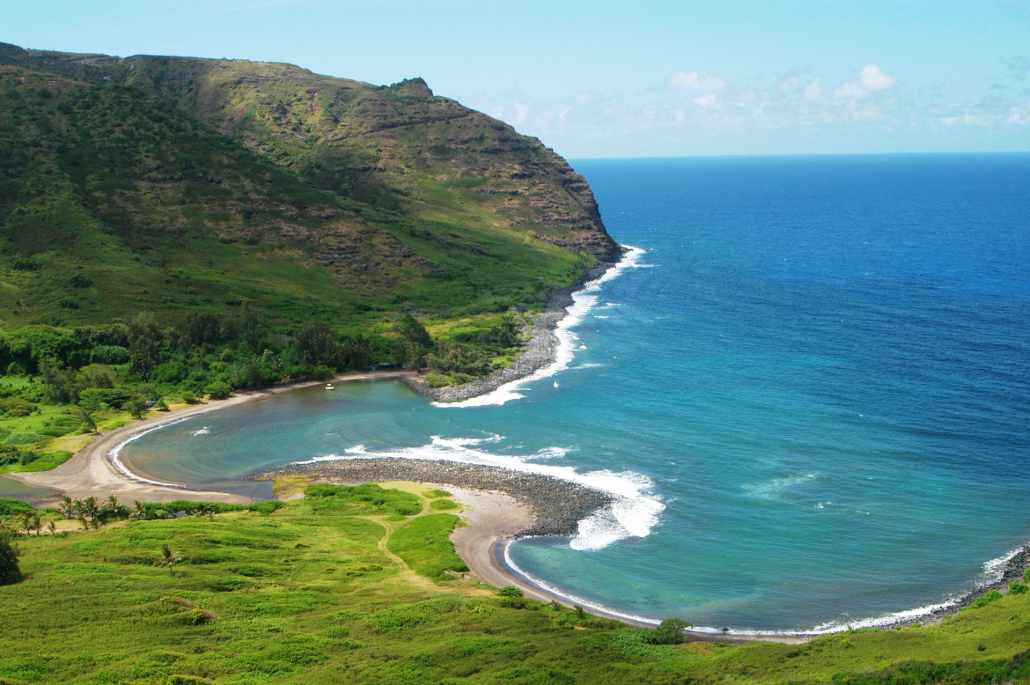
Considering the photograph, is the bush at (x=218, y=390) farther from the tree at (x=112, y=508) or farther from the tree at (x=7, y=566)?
the tree at (x=7, y=566)

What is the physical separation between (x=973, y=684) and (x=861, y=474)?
49804 millimetres

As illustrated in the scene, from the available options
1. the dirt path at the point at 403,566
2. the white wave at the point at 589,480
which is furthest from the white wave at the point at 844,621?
the white wave at the point at 589,480

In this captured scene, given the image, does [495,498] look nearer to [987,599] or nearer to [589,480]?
[589,480]

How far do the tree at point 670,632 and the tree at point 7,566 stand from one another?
44006mm

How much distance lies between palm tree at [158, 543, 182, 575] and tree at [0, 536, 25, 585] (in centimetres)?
943

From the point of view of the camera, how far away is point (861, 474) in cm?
9138

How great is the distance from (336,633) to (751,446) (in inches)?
2343

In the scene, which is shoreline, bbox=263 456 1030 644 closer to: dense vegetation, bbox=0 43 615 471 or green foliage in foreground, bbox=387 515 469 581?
green foliage in foreground, bbox=387 515 469 581

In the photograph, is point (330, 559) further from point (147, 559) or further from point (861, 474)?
point (861, 474)

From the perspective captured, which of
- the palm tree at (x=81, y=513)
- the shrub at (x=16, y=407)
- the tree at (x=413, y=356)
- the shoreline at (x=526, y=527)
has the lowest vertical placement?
the shoreline at (x=526, y=527)

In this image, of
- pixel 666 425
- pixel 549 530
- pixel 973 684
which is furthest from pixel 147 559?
pixel 666 425

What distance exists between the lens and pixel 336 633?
182 ft

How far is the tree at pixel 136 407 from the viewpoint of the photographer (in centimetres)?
11611

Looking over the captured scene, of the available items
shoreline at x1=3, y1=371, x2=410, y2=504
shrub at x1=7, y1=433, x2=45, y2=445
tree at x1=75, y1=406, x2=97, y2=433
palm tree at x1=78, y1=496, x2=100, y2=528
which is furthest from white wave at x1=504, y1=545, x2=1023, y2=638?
tree at x1=75, y1=406, x2=97, y2=433
